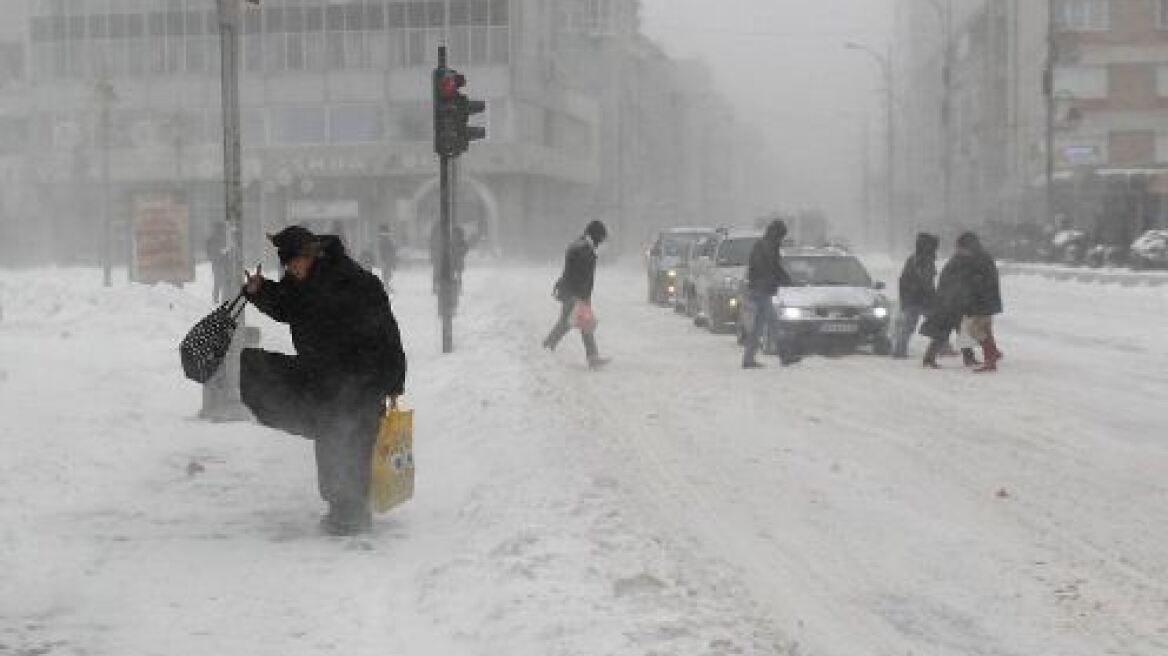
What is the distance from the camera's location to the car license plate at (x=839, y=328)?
20.0m

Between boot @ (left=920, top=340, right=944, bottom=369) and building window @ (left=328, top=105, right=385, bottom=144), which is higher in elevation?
building window @ (left=328, top=105, right=385, bottom=144)

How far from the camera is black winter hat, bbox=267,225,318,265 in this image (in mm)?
7762

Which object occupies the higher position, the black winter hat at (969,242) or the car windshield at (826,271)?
the black winter hat at (969,242)

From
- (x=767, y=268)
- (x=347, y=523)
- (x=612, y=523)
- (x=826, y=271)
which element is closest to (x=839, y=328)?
(x=826, y=271)

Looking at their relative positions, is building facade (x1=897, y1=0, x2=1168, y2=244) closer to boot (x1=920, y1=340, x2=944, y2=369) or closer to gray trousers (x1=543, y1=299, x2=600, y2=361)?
boot (x1=920, y1=340, x2=944, y2=369)

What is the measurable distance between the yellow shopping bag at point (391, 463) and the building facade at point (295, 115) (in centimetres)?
6801

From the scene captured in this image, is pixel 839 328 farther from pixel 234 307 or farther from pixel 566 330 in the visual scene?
pixel 234 307

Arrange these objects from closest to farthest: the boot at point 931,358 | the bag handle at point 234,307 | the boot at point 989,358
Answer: the bag handle at point 234,307 < the boot at point 989,358 < the boot at point 931,358

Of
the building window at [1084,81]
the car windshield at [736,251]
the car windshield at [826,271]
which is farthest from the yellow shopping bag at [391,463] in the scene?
the building window at [1084,81]

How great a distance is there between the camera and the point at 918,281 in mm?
19734

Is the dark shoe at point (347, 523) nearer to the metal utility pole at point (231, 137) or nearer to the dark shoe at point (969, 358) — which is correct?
the metal utility pole at point (231, 137)

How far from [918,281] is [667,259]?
48.0 ft

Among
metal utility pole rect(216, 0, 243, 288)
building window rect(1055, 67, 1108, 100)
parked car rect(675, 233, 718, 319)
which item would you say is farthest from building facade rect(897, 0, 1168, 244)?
metal utility pole rect(216, 0, 243, 288)

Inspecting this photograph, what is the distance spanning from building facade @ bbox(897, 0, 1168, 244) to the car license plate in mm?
35603
